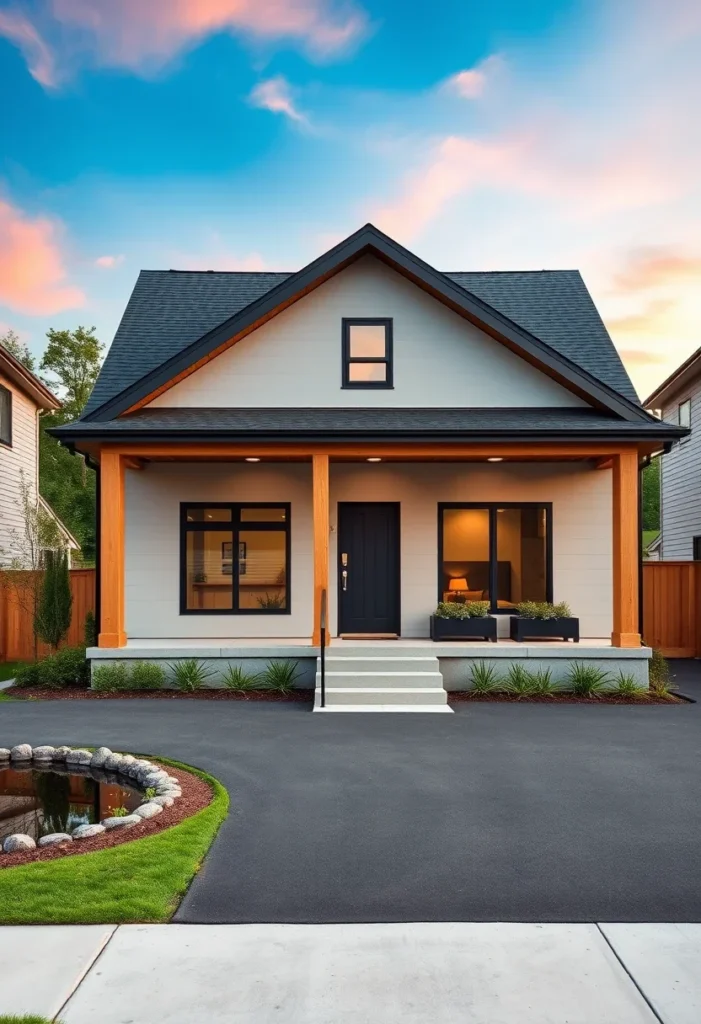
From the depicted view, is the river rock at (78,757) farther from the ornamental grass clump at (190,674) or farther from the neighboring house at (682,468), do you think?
the neighboring house at (682,468)

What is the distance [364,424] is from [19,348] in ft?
84.4

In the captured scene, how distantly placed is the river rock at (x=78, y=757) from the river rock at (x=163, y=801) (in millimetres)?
1525

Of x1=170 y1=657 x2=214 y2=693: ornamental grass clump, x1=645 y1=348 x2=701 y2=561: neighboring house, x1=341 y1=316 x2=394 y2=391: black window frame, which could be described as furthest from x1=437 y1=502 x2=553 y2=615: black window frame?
x1=645 y1=348 x2=701 y2=561: neighboring house

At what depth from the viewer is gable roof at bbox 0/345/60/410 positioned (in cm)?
1470

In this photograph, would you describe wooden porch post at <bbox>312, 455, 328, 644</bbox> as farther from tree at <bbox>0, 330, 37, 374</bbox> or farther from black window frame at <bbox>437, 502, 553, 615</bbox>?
tree at <bbox>0, 330, 37, 374</bbox>

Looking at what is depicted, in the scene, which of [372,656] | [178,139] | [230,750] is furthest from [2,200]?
[230,750]

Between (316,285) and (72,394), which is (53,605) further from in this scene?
(72,394)

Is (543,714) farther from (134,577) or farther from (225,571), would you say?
(134,577)

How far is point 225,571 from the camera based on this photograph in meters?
12.0

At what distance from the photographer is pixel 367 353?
1159 cm

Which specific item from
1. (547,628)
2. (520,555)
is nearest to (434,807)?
(547,628)

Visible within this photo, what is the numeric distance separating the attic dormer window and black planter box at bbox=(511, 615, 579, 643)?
4.33 metres

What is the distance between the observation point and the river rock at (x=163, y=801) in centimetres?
515

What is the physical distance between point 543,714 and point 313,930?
19.7 ft
